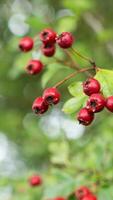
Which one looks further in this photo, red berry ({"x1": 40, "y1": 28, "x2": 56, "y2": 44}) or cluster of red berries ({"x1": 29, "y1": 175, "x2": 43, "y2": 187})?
cluster of red berries ({"x1": 29, "y1": 175, "x2": 43, "y2": 187})

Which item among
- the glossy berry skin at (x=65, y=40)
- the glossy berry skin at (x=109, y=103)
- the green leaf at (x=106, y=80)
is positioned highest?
the glossy berry skin at (x=65, y=40)

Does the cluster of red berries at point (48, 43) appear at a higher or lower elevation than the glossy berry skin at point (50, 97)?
higher

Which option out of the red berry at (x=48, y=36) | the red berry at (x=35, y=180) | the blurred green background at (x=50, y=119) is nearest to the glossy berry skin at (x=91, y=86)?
the red berry at (x=48, y=36)

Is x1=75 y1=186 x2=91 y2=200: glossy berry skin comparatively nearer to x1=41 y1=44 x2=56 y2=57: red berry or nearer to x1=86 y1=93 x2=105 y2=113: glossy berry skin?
x1=41 y1=44 x2=56 y2=57: red berry

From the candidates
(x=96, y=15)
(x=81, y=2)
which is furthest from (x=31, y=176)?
(x=96, y=15)

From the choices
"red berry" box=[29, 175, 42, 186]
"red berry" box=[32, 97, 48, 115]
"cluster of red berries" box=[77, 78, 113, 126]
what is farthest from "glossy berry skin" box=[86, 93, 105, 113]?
"red berry" box=[29, 175, 42, 186]

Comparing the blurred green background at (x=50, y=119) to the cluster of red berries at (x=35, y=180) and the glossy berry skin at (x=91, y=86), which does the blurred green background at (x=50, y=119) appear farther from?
the glossy berry skin at (x=91, y=86)
